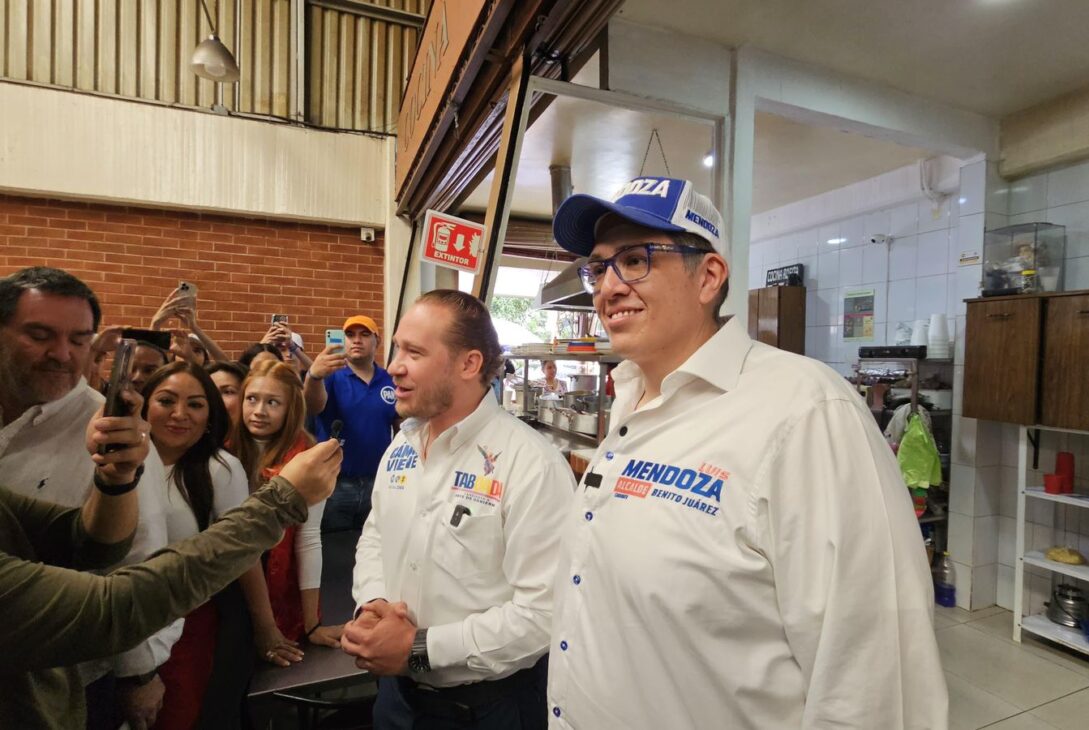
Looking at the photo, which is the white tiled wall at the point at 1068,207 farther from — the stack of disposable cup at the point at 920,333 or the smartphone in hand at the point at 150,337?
the smartphone in hand at the point at 150,337

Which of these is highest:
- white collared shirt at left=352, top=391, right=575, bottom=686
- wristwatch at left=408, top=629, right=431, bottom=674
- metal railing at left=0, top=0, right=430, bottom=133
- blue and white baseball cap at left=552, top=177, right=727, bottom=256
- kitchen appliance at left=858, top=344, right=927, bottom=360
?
A: metal railing at left=0, top=0, right=430, bottom=133

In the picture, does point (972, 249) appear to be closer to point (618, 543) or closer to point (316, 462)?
point (618, 543)

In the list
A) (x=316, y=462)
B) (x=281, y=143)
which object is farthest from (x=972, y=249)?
(x=281, y=143)

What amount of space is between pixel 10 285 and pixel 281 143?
4.15 metres

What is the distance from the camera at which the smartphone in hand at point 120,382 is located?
39.7 inches

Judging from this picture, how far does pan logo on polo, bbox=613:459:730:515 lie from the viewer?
0.87 meters

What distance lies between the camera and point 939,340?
392 centimetres

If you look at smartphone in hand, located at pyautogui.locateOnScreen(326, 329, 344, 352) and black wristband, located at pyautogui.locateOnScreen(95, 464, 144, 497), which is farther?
smartphone in hand, located at pyautogui.locateOnScreen(326, 329, 344, 352)

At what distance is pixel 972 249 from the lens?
3.82m

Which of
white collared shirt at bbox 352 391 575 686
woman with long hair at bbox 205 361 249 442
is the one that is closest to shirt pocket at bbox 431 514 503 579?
white collared shirt at bbox 352 391 575 686

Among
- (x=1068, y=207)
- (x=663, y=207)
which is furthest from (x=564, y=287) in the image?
(x=1068, y=207)

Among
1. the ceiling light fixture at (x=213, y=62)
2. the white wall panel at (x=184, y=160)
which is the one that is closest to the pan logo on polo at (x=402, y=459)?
the ceiling light fixture at (x=213, y=62)

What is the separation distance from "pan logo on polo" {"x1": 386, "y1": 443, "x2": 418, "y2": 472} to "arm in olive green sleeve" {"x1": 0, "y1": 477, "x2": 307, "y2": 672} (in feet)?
1.39

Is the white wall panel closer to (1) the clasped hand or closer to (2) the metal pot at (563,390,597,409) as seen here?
(2) the metal pot at (563,390,597,409)
